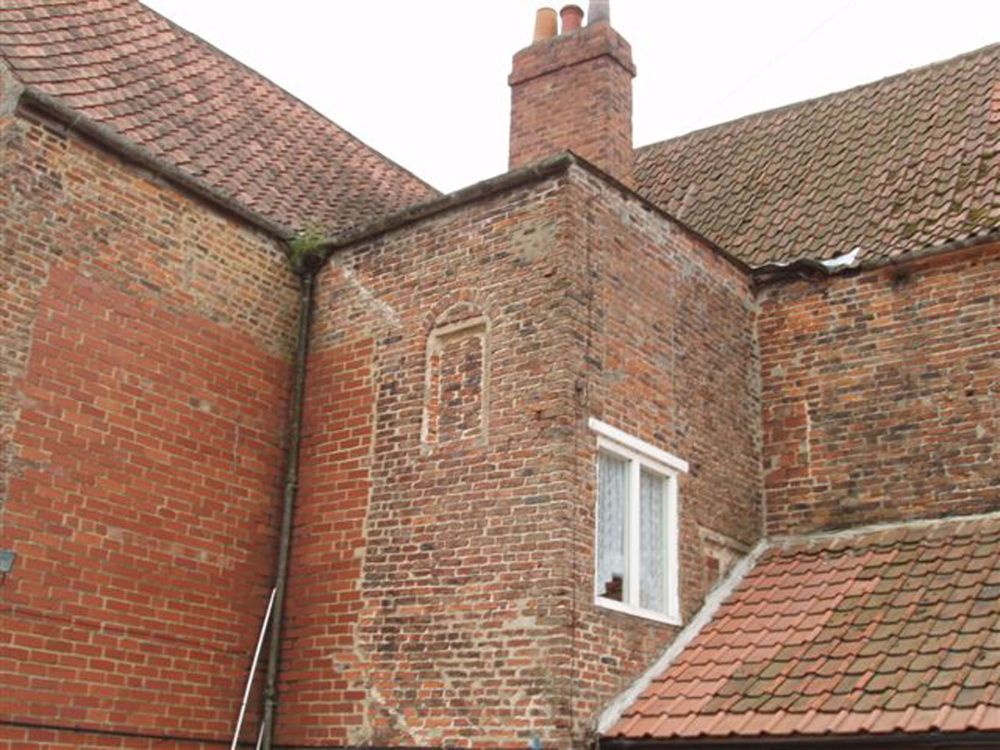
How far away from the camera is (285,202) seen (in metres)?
12.0

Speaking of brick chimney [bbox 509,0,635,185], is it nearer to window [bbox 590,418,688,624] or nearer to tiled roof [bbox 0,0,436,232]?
tiled roof [bbox 0,0,436,232]

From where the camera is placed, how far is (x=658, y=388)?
10.3 m

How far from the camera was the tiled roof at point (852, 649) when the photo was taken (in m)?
7.62

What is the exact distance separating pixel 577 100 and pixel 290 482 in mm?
5848

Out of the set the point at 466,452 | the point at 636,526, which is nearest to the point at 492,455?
the point at 466,452

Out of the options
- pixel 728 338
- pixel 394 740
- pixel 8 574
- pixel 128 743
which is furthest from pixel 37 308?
pixel 728 338

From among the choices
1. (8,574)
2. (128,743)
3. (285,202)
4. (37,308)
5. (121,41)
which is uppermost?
(121,41)

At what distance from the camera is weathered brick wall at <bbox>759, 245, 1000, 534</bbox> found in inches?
411

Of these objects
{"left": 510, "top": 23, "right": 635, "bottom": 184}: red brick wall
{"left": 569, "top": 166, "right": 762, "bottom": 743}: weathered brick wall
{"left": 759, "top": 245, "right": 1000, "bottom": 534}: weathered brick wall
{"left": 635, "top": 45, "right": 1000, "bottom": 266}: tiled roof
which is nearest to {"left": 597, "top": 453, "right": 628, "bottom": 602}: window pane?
{"left": 569, "top": 166, "right": 762, "bottom": 743}: weathered brick wall

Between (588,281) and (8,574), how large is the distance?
5.08 m

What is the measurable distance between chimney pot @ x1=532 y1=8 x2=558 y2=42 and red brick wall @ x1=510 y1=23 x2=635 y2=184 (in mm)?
150

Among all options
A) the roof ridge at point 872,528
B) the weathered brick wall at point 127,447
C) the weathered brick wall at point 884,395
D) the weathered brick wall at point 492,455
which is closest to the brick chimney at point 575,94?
the weathered brick wall at point 492,455

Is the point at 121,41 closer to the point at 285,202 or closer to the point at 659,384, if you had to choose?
the point at 285,202

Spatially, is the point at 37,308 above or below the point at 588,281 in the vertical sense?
below
